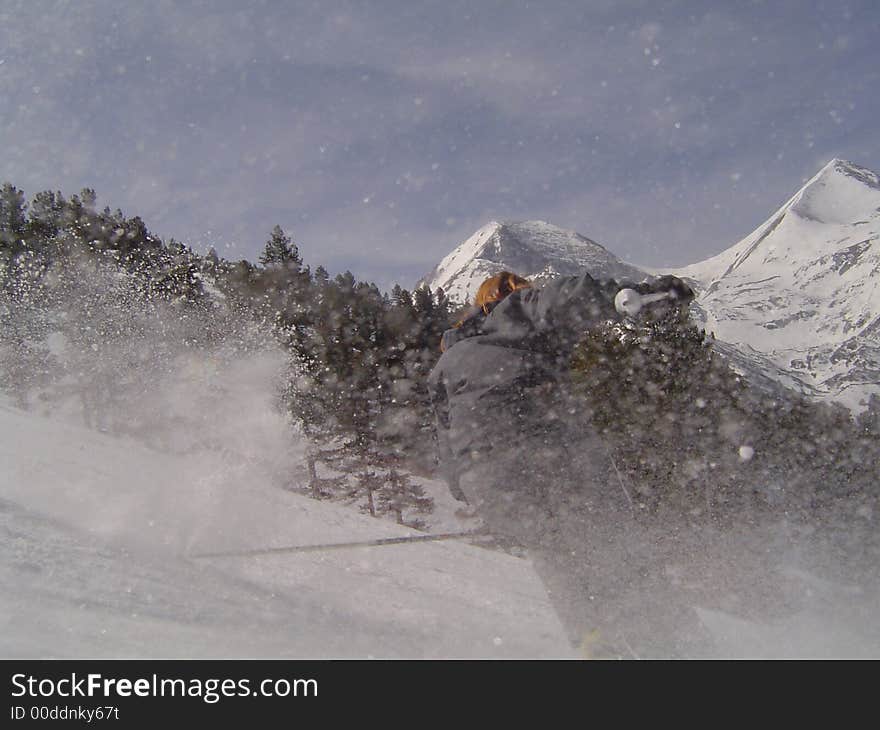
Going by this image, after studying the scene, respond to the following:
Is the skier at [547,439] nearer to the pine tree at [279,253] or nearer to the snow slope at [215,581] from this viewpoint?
the snow slope at [215,581]

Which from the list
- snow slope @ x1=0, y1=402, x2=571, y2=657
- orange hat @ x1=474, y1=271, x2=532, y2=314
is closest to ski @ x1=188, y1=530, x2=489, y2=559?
snow slope @ x1=0, y1=402, x2=571, y2=657

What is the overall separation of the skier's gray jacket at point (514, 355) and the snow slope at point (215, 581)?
2.80 feet

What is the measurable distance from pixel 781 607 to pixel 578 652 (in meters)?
1.65

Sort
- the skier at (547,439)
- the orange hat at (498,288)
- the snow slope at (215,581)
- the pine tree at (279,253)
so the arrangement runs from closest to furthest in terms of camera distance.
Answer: the snow slope at (215,581) < the skier at (547,439) < the orange hat at (498,288) < the pine tree at (279,253)

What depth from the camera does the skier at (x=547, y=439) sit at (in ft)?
9.87

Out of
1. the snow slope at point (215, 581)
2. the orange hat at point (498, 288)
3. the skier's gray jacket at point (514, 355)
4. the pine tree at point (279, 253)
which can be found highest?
the pine tree at point (279, 253)

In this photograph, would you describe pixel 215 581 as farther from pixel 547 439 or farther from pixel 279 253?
pixel 279 253

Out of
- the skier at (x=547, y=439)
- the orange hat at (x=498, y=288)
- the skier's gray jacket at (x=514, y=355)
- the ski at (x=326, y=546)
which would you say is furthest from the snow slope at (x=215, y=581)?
the orange hat at (x=498, y=288)

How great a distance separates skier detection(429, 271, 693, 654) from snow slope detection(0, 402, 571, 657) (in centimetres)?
36

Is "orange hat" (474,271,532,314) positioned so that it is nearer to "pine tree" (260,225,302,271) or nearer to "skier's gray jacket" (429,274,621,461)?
"skier's gray jacket" (429,274,621,461)

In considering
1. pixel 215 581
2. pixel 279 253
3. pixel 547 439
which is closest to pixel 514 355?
pixel 547 439

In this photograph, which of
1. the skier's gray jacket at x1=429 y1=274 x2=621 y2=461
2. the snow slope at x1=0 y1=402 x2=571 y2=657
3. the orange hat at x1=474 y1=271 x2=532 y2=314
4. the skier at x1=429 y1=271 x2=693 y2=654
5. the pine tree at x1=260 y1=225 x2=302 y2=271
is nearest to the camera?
the snow slope at x1=0 y1=402 x2=571 y2=657

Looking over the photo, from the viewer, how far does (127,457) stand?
5801 millimetres

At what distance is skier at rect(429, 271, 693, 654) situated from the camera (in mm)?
3008
